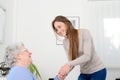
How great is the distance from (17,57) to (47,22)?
92.4 inches

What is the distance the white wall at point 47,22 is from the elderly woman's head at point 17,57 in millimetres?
2041

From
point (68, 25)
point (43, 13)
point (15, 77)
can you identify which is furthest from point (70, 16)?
point (15, 77)

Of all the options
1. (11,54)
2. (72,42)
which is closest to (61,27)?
(72,42)

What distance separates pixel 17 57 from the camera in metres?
1.68

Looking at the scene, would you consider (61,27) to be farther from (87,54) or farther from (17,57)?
(17,57)

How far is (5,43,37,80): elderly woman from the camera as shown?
1502 millimetres

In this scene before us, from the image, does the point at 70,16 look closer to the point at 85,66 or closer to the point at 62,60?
the point at 62,60

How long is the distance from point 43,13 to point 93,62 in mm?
2095

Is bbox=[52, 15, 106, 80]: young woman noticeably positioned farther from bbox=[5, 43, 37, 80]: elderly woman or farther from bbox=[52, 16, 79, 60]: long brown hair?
bbox=[5, 43, 37, 80]: elderly woman

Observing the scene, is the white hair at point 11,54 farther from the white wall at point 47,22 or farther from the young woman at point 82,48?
the white wall at point 47,22

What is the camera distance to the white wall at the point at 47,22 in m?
3.78

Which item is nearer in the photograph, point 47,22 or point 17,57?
point 17,57

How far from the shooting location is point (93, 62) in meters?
2.14

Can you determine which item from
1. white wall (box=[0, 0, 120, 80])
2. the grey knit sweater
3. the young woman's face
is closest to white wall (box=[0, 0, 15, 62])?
white wall (box=[0, 0, 120, 80])
